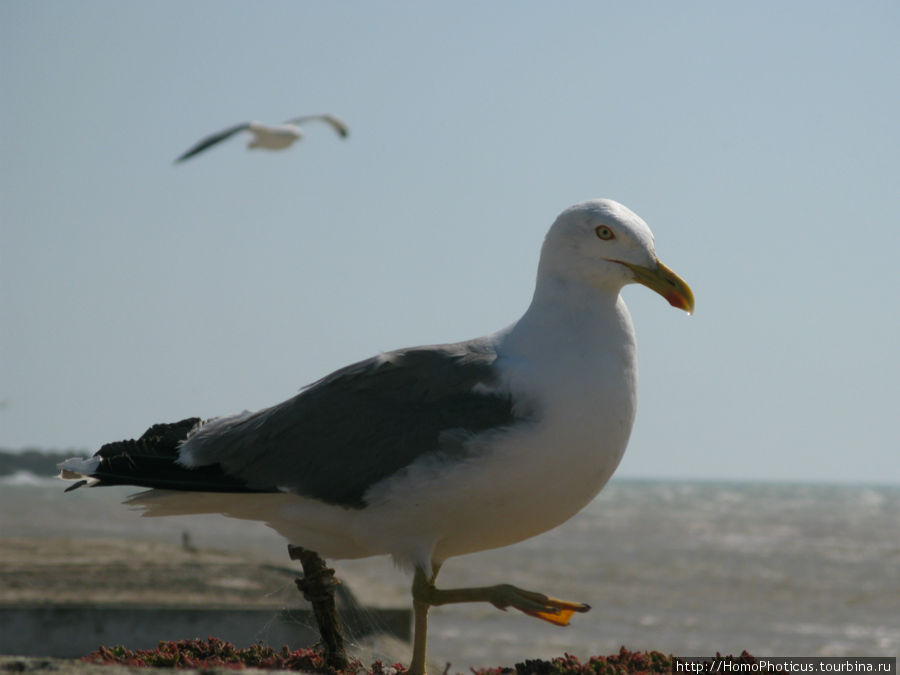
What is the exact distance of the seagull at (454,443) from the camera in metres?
5.03

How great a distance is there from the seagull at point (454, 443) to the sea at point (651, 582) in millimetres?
2203

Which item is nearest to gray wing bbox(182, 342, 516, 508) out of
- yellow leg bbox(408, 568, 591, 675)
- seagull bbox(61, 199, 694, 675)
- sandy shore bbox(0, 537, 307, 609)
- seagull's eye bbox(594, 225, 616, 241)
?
seagull bbox(61, 199, 694, 675)

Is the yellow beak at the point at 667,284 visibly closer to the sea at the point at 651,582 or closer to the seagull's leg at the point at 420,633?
the seagull's leg at the point at 420,633

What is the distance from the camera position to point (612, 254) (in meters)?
5.40

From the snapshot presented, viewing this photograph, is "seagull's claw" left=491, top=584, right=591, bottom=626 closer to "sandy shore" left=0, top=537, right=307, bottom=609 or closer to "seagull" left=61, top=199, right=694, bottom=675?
"seagull" left=61, top=199, right=694, bottom=675

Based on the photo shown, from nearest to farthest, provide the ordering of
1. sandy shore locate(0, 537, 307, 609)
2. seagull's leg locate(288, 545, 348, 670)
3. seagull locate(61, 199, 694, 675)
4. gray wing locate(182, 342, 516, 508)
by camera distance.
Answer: seagull locate(61, 199, 694, 675) → gray wing locate(182, 342, 516, 508) → seagull's leg locate(288, 545, 348, 670) → sandy shore locate(0, 537, 307, 609)

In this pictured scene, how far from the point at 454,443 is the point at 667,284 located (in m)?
1.28

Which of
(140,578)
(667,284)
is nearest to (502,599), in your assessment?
(667,284)

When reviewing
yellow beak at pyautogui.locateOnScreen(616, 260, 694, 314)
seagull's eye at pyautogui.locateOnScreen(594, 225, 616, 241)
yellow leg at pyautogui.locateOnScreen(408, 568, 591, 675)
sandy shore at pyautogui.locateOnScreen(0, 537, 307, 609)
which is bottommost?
sandy shore at pyautogui.locateOnScreen(0, 537, 307, 609)

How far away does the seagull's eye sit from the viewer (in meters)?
5.41

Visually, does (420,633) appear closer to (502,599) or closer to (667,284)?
(502,599)

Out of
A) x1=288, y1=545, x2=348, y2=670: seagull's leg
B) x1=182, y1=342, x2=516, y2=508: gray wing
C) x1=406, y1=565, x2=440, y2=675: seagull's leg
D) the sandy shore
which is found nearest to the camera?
x1=182, y1=342, x2=516, y2=508: gray wing

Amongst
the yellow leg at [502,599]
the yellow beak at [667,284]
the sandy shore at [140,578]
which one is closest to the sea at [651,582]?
the sandy shore at [140,578]

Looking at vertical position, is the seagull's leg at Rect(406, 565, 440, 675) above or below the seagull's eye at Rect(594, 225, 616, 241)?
below
